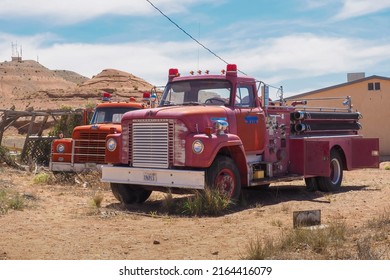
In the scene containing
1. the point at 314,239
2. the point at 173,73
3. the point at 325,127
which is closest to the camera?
the point at 314,239

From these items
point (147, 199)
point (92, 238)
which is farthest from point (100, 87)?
point (92, 238)

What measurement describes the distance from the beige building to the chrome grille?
56.5 feet

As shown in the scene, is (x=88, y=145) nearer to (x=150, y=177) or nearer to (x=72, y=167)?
(x=72, y=167)

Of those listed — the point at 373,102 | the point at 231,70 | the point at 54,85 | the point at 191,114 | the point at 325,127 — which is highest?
the point at 54,85

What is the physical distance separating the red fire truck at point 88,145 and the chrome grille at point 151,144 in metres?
3.35

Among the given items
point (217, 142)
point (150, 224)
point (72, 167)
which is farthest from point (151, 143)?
point (72, 167)

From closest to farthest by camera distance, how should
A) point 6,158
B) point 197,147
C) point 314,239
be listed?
point 314,239 → point 197,147 → point 6,158

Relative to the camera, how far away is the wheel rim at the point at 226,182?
1034cm

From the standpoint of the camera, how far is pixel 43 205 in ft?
37.3

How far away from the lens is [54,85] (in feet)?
298

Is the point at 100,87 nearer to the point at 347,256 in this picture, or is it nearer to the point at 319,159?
the point at 319,159

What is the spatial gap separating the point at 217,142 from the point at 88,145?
5443 mm

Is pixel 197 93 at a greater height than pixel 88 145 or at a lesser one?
greater

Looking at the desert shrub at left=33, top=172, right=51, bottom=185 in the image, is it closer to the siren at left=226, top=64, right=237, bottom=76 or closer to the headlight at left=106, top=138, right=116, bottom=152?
the headlight at left=106, top=138, right=116, bottom=152
